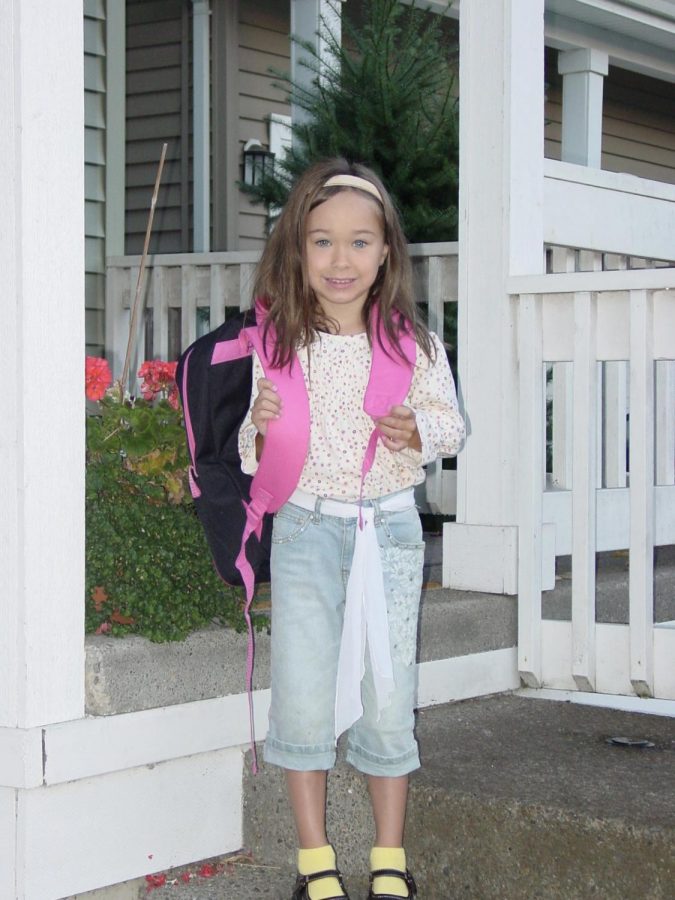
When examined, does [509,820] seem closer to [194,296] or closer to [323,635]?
[323,635]

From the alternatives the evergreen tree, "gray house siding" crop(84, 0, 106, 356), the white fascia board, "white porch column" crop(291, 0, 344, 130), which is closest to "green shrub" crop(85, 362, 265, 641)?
the evergreen tree

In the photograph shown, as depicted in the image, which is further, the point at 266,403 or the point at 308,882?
the point at 308,882

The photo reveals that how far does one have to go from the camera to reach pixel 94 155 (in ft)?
21.5

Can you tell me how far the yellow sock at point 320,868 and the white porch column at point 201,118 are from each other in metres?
6.03

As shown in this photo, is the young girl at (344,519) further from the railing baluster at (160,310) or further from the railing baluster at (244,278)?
the railing baluster at (160,310)

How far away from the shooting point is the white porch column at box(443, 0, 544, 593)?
3.54m

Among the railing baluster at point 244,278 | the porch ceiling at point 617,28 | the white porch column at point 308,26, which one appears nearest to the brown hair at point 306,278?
the railing baluster at point 244,278

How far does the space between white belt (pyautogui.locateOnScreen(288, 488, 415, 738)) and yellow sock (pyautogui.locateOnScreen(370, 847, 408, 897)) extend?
272mm

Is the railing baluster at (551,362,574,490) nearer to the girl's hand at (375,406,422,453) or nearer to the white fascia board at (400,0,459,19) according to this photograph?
the girl's hand at (375,406,422,453)

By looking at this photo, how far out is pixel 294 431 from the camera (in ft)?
7.91

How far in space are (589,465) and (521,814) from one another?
106 centimetres

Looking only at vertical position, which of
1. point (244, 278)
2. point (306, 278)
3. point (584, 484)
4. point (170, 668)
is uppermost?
point (244, 278)

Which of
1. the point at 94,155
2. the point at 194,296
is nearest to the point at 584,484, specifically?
the point at 194,296

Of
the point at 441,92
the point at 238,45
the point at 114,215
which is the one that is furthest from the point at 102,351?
the point at 238,45
